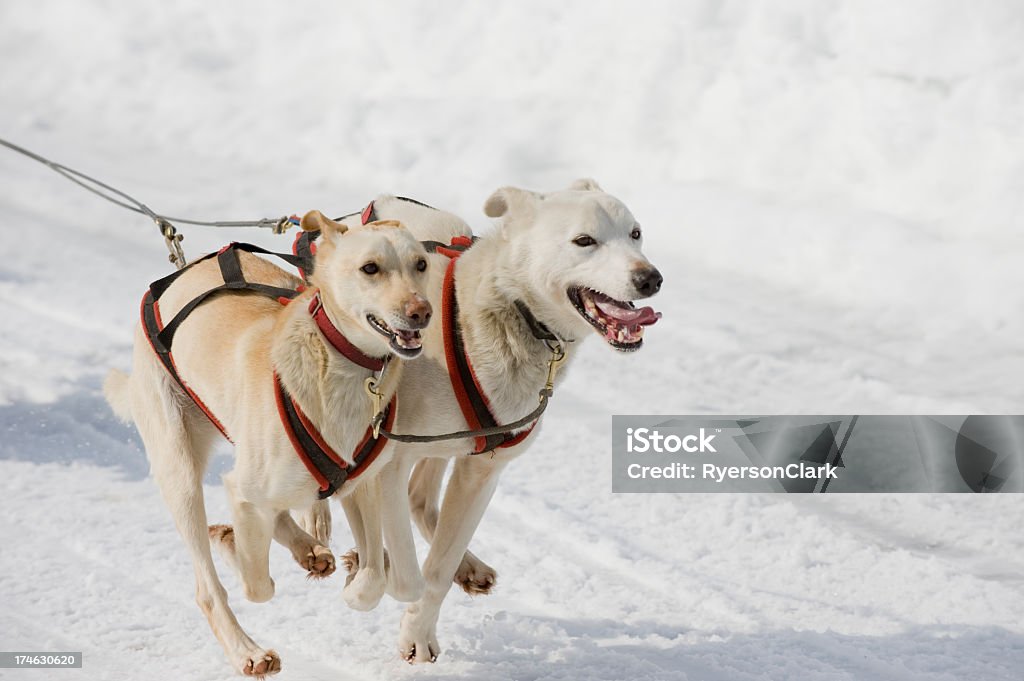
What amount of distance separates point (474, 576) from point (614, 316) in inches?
58.5

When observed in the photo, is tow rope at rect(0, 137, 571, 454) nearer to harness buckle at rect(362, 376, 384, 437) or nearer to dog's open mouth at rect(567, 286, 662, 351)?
harness buckle at rect(362, 376, 384, 437)

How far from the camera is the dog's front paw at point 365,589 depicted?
4.05 m

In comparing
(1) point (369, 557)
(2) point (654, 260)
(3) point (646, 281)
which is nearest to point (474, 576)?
(1) point (369, 557)

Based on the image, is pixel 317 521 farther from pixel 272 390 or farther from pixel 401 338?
pixel 401 338

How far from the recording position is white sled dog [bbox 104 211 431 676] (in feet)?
11.5

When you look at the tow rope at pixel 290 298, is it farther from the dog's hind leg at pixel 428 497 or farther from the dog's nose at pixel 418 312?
the dog's hind leg at pixel 428 497

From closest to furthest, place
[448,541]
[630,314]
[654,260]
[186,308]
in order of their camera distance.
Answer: [630,314], [186,308], [448,541], [654,260]

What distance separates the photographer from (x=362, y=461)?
12.3 ft

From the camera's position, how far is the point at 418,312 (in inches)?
132

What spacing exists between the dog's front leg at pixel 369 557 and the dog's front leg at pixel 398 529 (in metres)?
0.03

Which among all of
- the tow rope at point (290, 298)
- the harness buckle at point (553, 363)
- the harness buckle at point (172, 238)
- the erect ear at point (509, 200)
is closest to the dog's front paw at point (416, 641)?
the tow rope at point (290, 298)

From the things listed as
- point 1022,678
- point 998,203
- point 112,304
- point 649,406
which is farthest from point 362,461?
point 998,203

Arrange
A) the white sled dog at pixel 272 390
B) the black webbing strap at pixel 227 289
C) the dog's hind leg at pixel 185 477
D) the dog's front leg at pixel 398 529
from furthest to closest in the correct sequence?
the dog's hind leg at pixel 185 477, the black webbing strap at pixel 227 289, the dog's front leg at pixel 398 529, the white sled dog at pixel 272 390

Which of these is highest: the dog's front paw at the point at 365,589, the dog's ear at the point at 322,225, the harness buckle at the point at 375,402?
the dog's ear at the point at 322,225
